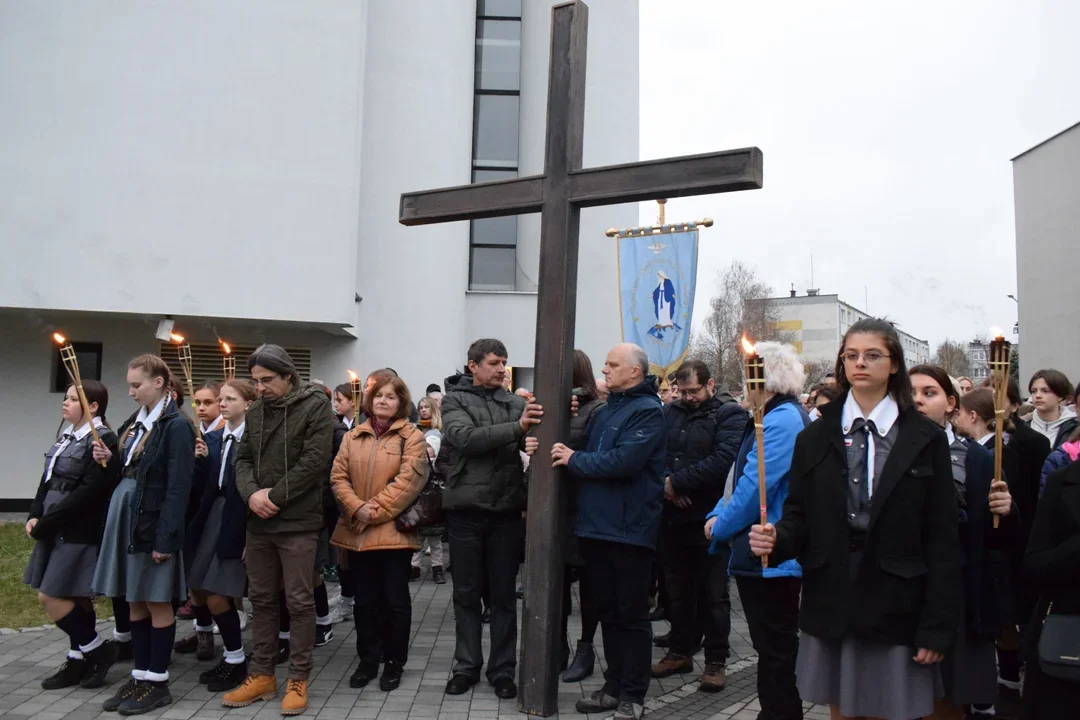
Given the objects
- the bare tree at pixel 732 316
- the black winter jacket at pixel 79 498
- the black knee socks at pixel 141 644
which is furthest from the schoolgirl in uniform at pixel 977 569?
the bare tree at pixel 732 316

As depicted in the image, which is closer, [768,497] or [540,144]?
[768,497]

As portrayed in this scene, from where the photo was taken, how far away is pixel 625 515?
508 cm

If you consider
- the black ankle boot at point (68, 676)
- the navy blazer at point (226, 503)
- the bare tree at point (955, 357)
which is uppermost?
the bare tree at point (955, 357)

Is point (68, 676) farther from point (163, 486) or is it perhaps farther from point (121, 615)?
point (163, 486)

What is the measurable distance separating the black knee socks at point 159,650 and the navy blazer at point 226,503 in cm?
55

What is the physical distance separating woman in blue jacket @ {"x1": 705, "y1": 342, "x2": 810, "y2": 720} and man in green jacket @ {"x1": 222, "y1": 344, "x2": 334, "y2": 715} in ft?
8.06

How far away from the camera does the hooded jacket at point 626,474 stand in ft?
16.5

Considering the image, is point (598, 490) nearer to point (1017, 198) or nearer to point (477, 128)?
point (477, 128)

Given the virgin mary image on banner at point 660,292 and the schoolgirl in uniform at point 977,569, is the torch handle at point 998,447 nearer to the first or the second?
the schoolgirl in uniform at point 977,569

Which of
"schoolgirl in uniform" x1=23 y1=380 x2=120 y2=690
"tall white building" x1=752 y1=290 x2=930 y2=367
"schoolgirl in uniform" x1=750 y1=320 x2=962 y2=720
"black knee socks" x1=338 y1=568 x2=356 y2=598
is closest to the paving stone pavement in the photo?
"schoolgirl in uniform" x1=23 y1=380 x2=120 y2=690

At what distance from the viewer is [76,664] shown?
5.82m

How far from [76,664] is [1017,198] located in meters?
29.7

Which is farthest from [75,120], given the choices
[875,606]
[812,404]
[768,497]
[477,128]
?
[875,606]

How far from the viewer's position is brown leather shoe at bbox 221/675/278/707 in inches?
213
